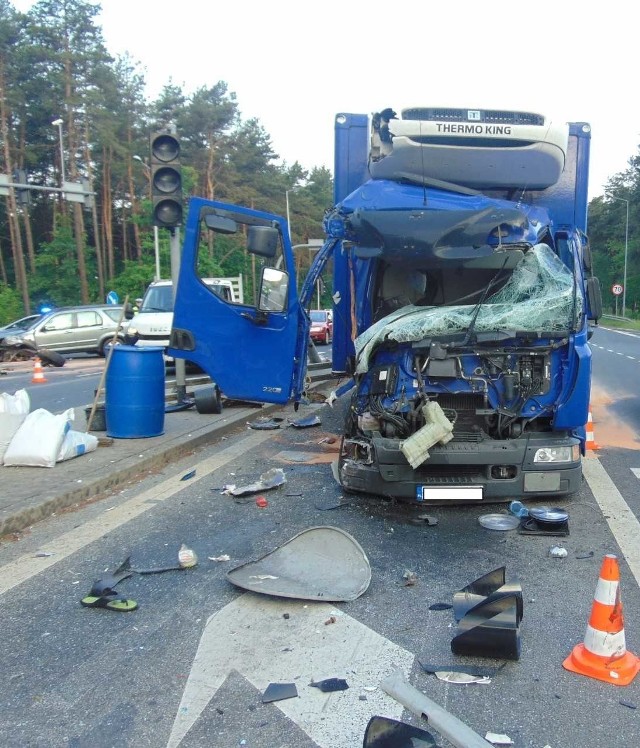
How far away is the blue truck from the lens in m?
5.33

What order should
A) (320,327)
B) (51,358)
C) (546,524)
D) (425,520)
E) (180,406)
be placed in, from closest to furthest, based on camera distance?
1. (546,524)
2. (425,520)
3. (180,406)
4. (51,358)
5. (320,327)

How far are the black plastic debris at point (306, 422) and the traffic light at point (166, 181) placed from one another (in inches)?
123

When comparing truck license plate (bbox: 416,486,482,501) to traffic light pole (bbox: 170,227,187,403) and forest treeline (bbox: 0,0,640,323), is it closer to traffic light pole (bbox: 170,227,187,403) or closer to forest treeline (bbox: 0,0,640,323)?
traffic light pole (bbox: 170,227,187,403)

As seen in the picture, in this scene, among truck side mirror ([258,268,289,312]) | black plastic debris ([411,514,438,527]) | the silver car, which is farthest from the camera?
the silver car

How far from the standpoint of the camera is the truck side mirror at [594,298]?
19.6 ft

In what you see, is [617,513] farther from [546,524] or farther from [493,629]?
[493,629]

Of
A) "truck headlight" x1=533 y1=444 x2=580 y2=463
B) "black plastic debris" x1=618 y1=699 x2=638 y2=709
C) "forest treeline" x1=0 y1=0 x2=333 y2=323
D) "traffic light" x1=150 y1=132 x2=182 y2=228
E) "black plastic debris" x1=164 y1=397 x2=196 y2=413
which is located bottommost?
"black plastic debris" x1=164 y1=397 x2=196 y2=413

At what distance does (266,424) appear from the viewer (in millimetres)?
9875

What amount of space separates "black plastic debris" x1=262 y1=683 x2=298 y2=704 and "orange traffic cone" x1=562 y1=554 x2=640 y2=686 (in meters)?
1.27

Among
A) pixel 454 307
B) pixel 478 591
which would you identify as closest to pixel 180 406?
pixel 454 307

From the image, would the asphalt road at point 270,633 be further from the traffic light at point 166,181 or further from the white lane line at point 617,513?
the traffic light at point 166,181

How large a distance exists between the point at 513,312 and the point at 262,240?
248 cm

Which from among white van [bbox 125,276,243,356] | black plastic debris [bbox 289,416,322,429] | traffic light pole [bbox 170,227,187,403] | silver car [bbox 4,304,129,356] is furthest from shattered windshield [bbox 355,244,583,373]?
silver car [bbox 4,304,129,356]

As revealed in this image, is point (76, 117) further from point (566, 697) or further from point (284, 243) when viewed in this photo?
point (566, 697)
